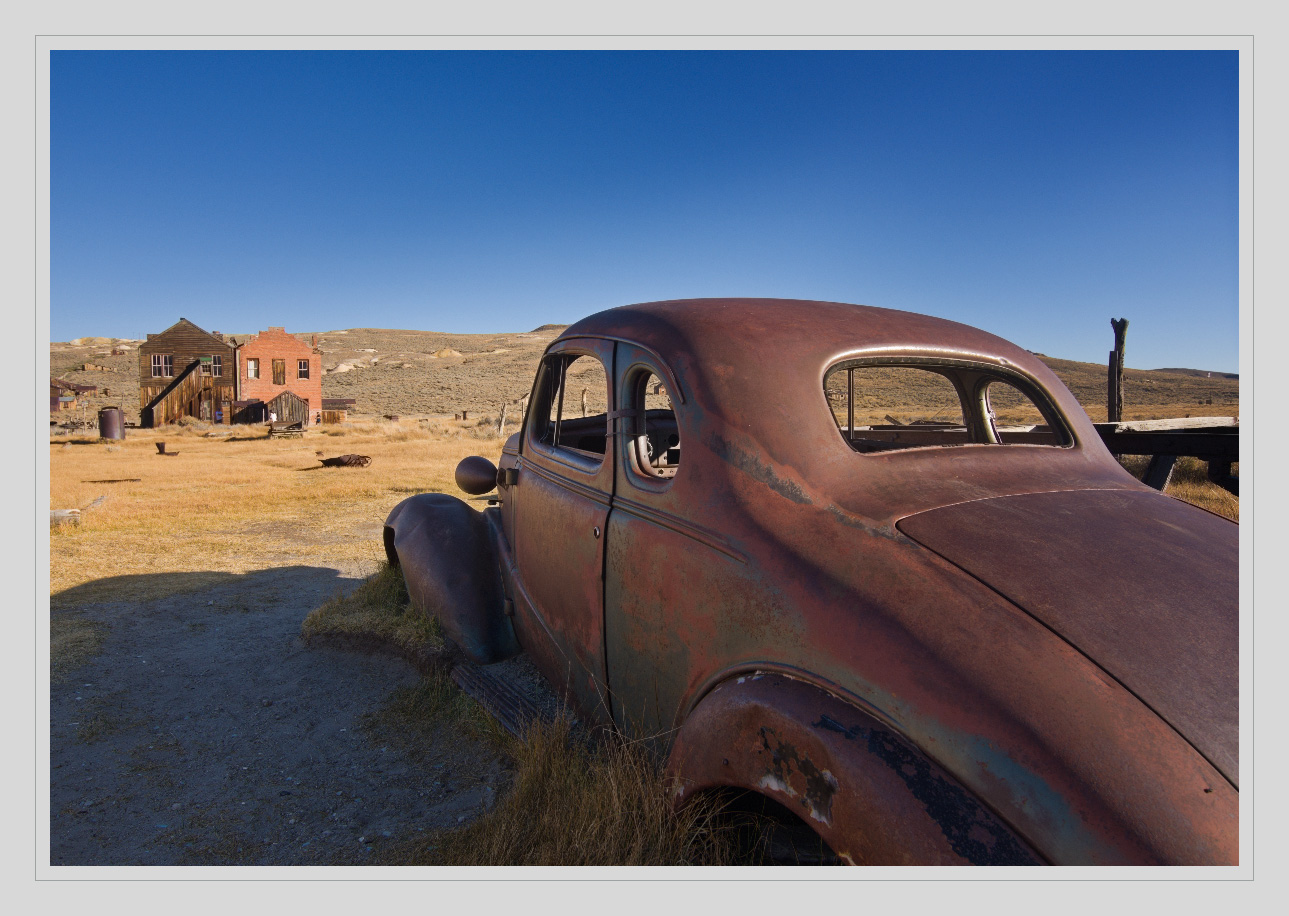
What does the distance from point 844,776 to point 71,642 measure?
516 cm

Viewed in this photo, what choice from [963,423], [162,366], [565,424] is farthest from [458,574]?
[162,366]

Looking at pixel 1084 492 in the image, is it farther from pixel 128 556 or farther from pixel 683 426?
pixel 128 556

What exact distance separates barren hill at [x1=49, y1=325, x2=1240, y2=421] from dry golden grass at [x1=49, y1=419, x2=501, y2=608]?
1848 cm

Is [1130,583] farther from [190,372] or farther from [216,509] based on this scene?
[190,372]

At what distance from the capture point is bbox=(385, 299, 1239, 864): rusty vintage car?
1.23m

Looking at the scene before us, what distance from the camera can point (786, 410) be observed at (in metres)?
1.96

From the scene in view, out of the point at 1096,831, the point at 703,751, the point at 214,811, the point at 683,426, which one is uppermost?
the point at 683,426

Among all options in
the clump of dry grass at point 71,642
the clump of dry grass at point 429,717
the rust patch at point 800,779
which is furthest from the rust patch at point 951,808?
the clump of dry grass at point 71,642

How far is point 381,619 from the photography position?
435cm

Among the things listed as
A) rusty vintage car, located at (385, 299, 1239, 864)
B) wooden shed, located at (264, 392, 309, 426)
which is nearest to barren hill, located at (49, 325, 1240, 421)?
wooden shed, located at (264, 392, 309, 426)

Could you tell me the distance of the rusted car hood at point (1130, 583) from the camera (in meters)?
1.30

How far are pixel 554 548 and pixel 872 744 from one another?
164 centimetres

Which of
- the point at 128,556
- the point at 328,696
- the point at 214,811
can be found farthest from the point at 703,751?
the point at 128,556

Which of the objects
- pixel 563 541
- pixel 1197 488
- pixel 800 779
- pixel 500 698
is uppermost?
pixel 563 541
